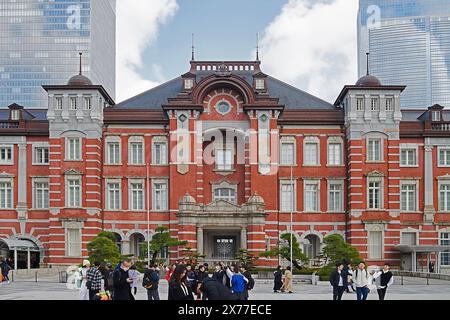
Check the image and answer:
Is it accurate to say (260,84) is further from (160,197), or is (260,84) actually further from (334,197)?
(160,197)

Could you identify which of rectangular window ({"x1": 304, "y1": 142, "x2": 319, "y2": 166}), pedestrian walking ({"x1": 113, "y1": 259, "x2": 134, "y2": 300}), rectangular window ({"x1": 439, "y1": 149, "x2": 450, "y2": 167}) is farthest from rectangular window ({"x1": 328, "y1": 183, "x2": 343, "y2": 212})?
pedestrian walking ({"x1": 113, "y1": 259, "x2": 134, "y2": 300})

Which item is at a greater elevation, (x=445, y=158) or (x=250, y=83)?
(x=250, y=83)

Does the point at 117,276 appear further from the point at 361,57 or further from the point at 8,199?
the point at 361,57

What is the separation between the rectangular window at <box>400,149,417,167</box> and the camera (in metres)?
54.2

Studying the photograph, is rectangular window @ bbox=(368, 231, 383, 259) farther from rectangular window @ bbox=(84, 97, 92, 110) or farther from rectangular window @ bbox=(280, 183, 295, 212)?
rectangular window @ bbox=(84, 97, 92, 110)

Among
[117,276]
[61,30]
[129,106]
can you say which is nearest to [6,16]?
[61,30]

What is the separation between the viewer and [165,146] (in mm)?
53906

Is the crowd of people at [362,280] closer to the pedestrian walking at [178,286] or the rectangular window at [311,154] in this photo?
the pedestrian walking at [178,286]

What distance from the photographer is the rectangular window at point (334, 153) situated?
177ft

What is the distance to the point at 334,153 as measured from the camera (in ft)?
177

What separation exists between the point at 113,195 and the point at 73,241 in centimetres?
410

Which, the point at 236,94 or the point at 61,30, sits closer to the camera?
the point at 236,94

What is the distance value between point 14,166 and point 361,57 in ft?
400

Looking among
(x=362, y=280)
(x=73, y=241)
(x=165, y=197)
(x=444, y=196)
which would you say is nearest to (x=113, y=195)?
(x=165, y=197)
